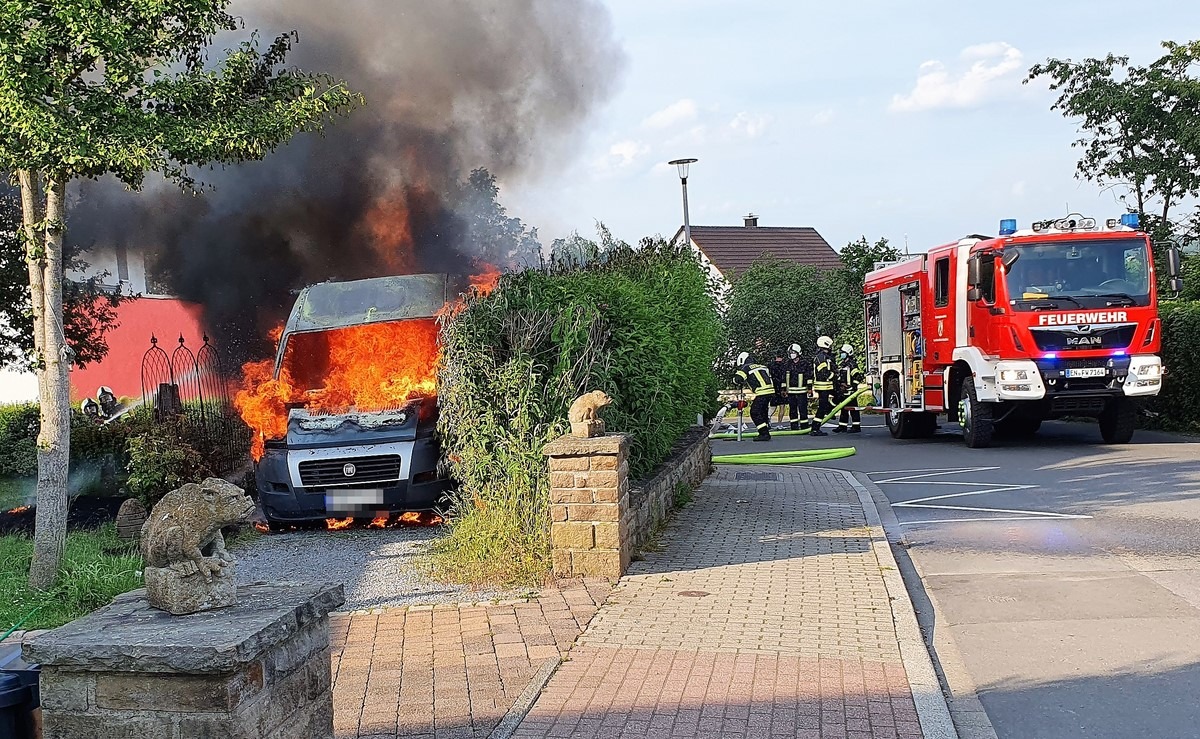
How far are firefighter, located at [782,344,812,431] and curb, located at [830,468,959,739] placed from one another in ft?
37.4

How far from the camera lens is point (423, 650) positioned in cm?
533

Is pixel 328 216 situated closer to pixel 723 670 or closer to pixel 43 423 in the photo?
pixel 43 423

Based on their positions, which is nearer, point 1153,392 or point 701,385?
point 701,385

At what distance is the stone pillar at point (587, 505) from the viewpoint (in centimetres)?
660

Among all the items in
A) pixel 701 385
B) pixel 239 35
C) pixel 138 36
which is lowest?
pixel 701 385

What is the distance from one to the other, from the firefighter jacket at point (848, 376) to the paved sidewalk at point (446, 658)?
1453 centimetres

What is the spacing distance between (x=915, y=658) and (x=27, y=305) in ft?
29.3

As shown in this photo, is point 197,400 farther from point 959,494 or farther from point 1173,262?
point 1173,262

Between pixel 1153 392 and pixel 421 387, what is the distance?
33.4 ft

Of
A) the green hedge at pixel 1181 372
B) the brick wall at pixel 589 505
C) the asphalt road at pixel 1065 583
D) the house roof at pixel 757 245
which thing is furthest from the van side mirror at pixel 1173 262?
the house roof at pixel 757 245

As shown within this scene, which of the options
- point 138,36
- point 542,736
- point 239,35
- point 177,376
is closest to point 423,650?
point 542,736

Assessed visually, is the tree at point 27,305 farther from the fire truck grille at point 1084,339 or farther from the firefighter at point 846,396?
the firefighter at point 846,396

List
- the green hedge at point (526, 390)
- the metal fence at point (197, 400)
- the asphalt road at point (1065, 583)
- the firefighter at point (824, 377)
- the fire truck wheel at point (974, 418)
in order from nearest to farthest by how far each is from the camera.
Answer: the asphalt road at point (1065, 583) < the green hedge at point (526, 390) < the metal fence at point (197, 400) < the fire truck wheel at point (974, 418) < the firefighter at point (824, 377)

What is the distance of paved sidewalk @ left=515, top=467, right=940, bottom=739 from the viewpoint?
4250 mm
